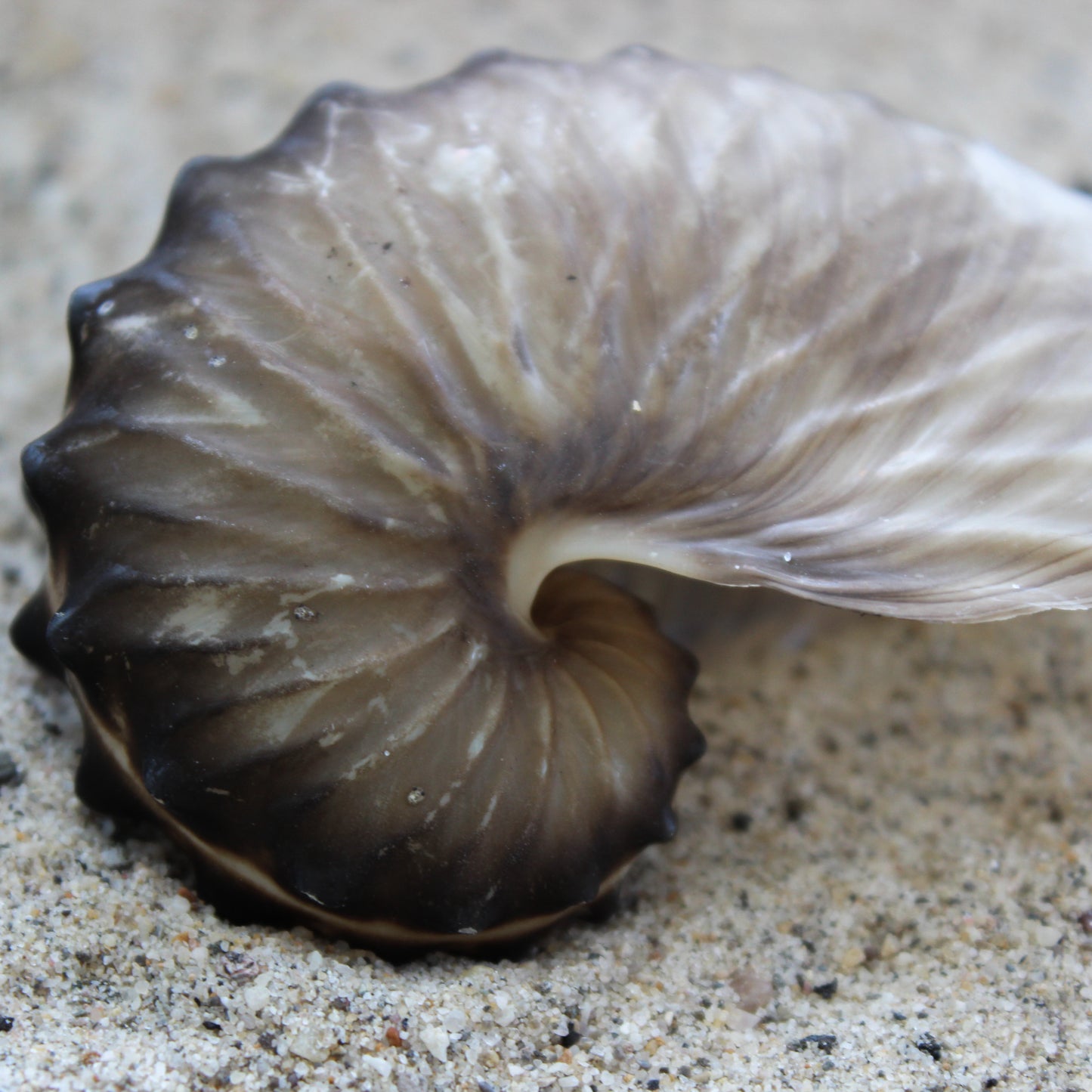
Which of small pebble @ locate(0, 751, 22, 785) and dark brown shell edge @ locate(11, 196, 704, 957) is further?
small pebble @ locate(0, 751, 22, 785)

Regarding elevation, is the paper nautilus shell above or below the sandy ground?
above

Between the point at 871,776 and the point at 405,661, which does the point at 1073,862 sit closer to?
the point at 871,776

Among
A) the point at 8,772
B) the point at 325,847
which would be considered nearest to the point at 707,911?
the point at 325,847

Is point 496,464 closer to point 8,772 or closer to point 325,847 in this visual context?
point 325,847

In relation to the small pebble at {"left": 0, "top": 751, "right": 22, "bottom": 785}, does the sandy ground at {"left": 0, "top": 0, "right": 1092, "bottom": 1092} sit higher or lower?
lower

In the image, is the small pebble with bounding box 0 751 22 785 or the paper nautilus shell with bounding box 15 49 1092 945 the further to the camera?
the small pebble with bounding box 0 751 22 785

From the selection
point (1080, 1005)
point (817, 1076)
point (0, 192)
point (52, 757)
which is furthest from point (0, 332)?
point (1080, 1005)

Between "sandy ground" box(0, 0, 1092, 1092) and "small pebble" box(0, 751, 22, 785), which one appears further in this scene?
"small pebble" box(0, 751, 22, 785)
